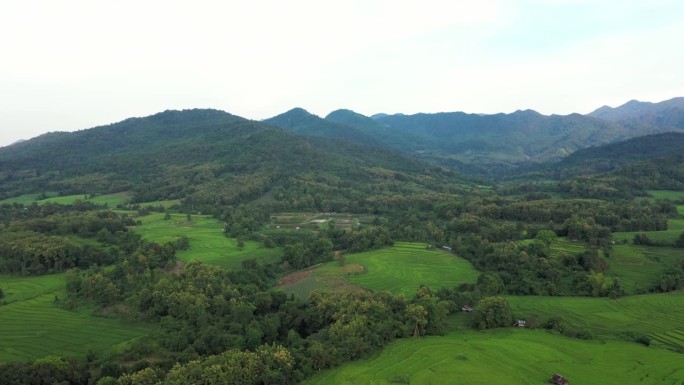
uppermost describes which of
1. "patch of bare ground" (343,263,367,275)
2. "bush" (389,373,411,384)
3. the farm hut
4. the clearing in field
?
the clearing in field

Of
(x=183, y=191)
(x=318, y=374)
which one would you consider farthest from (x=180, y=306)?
(x=183, y=191)

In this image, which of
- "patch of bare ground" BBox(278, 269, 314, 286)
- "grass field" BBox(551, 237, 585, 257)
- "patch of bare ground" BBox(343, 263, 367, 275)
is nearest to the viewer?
"patch of bare ground" BBox(278, 269, 314, 286)

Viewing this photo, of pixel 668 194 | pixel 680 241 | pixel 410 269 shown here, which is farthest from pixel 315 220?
pixel 668 194

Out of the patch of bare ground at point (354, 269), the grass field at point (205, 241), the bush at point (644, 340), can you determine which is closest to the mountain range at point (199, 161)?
the grass field at point (205, 241)

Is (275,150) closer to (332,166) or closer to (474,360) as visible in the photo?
(332,166)

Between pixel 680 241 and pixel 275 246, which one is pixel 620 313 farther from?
pixel 275 246

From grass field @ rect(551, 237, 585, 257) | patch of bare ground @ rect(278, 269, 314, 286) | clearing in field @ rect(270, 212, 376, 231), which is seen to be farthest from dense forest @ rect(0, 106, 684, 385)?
clearing in field @ rect(270, 212, 376, 231)

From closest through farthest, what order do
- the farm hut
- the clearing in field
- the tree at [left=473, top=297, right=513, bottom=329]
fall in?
the farm hut → the tree at [left=473, top=297, right=513, bottom=329] → the clearing in field

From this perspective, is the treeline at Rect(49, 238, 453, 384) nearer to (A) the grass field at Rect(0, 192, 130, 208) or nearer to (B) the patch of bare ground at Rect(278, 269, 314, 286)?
(B) the patch of bare ground at Rect(278, 269, 314, 286)
